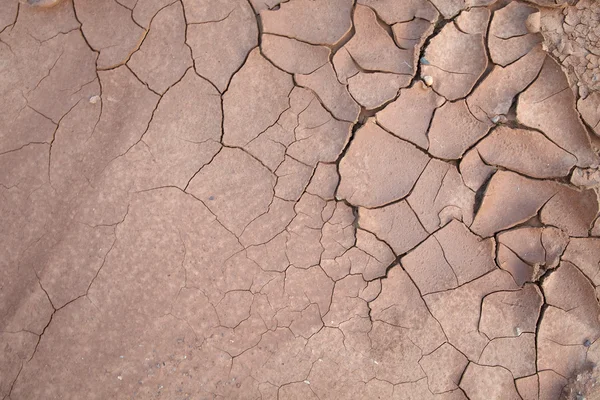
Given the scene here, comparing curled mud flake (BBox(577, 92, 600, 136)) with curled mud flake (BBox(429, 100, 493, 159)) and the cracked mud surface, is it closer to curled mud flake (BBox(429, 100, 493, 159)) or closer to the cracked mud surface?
the cracked mud surface

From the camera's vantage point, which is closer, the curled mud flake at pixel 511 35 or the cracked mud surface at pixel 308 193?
the cracked mud surface at pixel 308 193

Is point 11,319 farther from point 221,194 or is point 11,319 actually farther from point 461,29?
point 461,29

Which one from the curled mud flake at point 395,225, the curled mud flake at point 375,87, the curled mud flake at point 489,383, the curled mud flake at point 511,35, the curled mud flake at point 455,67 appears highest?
the curled mud flake at point 511,35

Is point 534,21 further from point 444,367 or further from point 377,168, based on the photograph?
point 444,367

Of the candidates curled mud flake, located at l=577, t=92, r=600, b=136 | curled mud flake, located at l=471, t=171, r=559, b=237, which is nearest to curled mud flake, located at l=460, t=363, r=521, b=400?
curled mud flake, located at l=471, t=171, r=559, b=237

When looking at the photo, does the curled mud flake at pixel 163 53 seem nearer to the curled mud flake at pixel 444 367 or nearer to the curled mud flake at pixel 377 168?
the curled mud flake at pixel 377 168

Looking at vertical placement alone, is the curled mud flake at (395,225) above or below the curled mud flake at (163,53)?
below

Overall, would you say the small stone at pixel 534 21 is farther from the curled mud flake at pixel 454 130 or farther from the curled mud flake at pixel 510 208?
the curled mud flake at pixel 510 208

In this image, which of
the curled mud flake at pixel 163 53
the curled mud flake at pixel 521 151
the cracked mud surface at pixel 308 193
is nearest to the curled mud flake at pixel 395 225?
the cracked mud surface at pixel 308 193
